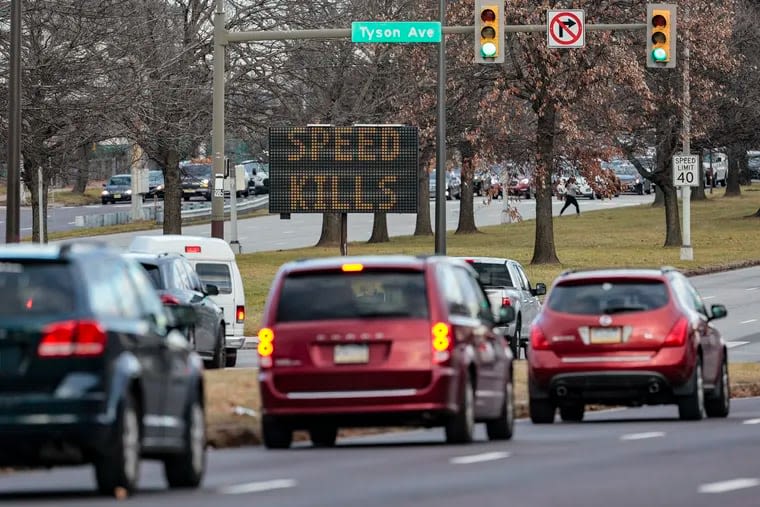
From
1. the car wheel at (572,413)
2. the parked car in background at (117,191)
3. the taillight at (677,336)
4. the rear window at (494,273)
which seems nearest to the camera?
the taillight at (677,336)

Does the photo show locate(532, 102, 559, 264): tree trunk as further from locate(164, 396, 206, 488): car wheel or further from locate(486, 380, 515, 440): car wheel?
locate(164, 396, 206, 488): car wheel

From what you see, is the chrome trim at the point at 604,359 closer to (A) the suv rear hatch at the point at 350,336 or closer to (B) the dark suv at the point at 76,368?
(A) the suv rear hatch at the point at 350,336

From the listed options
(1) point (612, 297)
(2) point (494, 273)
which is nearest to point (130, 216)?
(2) point (494, 273)

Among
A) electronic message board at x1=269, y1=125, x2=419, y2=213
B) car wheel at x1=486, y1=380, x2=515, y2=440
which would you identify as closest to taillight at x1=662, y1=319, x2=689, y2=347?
car wheel at x1=486, y1=380, x2=515, y2=440

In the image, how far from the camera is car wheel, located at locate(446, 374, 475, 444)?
53.7 ft

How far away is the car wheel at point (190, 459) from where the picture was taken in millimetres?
13141

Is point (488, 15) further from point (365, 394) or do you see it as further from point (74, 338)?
point (74, 338)

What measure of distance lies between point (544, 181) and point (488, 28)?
24725 mm

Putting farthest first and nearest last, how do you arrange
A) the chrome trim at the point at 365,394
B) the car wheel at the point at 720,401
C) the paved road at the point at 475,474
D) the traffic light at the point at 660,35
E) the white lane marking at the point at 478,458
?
the traffic light at the point at 660,35 → the car wheel at the point at 720,401 → the chrome trim at the point at 365,394 → the white lane marking at the point at 478,458 → the paved road at the point at 475,474

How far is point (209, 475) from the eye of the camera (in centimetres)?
1450

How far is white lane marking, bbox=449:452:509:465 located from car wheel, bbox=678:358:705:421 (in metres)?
3.99

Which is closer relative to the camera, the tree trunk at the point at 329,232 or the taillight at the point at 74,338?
the taillight at the point at 74,338

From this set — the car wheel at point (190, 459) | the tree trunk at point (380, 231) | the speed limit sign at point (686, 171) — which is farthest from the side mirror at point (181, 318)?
the tree trunk at point (380, 231)

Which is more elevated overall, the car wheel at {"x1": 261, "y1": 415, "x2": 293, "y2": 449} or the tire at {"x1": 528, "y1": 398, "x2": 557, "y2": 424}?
the car wheel at {"x1": 261, "y1": 415, "x2": 293, "y2": 449}
